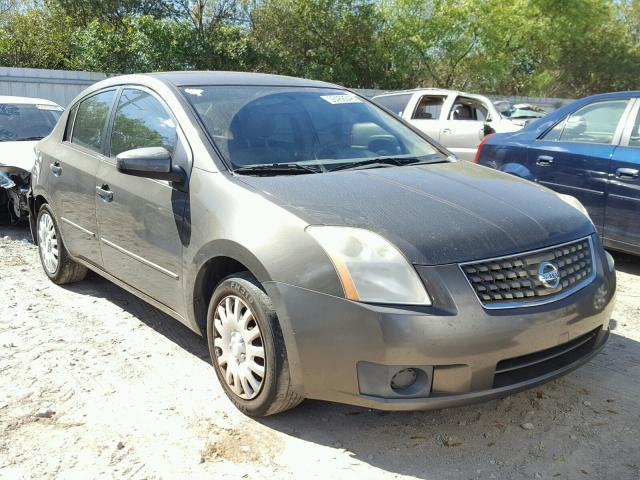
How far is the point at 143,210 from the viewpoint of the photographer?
357 centimetres

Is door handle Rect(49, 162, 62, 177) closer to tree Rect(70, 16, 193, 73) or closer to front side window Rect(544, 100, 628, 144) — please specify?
front side window Rect(544, 100, 628, 144)

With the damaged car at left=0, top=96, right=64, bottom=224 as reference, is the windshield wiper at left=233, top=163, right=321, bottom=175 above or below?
above

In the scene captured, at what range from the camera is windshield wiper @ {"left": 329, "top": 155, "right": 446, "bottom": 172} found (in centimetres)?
345

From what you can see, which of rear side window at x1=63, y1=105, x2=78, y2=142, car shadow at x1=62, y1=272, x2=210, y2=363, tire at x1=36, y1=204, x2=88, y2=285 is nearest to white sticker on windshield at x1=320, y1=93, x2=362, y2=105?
car shadow at x1=62, y1=272, x2=210, y2=363

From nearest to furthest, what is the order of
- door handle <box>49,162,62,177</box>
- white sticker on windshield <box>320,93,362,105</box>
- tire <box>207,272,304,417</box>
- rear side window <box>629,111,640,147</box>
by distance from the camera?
1. tire <box>207,272,304,417</box>
2. white sticker on windshield <box>320,93,362,105</box>
3. door handle <box>49,162,62,177</box>
4. rear side window <box>629,111,640,147</box>

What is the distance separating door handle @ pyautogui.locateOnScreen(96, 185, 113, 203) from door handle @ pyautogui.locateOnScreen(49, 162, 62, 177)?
759 mm

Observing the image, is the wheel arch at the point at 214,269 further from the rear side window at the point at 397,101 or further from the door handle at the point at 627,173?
the rear side window at the point at 397,101

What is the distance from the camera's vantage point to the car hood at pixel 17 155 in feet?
20.9

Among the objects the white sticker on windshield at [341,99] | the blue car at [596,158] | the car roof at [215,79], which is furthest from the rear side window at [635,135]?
the car roof at [215,79]

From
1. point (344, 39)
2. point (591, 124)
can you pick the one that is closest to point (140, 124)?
point (591, 124)

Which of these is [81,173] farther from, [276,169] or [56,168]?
[276,169]

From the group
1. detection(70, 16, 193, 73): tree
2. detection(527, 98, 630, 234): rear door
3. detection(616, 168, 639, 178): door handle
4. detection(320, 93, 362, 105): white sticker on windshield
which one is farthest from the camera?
detection(70, 16, 193, 73): tree

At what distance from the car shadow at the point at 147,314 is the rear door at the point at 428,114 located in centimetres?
802

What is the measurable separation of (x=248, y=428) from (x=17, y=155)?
4975 millimetres
